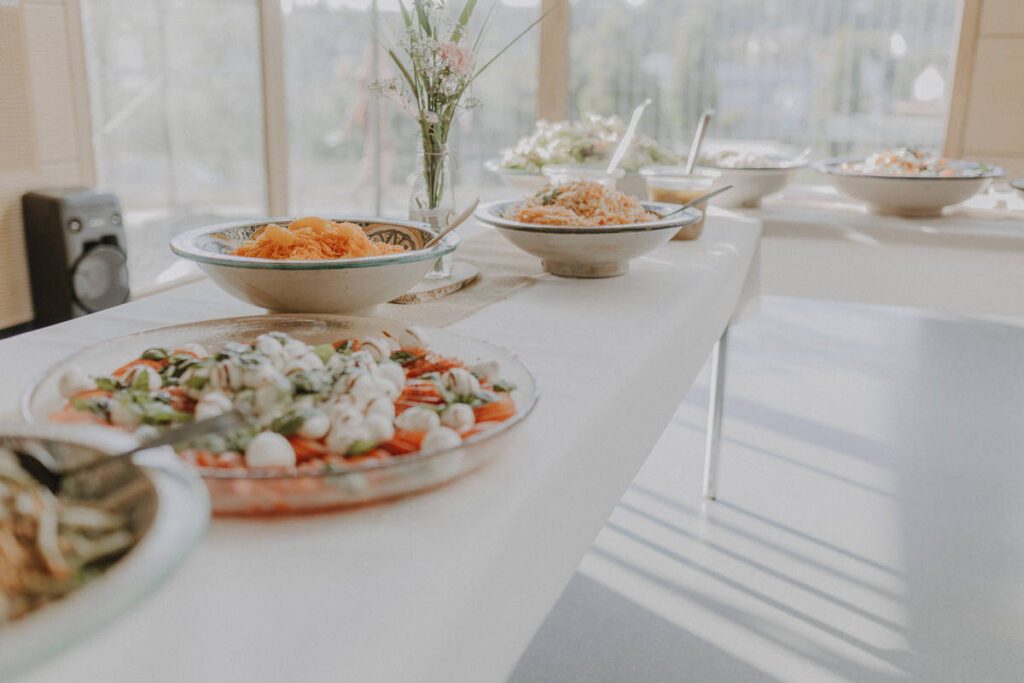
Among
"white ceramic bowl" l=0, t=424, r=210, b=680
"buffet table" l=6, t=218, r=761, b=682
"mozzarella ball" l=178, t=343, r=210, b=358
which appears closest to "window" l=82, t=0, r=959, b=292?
"buffet table" l=6, t=218, r=761, b=682

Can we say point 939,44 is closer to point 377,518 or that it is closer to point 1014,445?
point 1014,445

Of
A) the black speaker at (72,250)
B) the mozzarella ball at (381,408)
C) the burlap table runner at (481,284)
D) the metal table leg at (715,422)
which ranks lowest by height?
the metal table leg at (715,422)

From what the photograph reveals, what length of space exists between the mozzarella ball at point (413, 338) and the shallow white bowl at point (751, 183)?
148cm

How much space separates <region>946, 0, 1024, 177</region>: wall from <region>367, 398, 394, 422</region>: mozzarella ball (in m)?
4.35

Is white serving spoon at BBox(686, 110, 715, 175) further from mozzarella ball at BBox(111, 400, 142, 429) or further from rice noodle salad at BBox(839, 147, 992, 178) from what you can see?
mozzarella ball at BBox(111, 400, 142, 429)

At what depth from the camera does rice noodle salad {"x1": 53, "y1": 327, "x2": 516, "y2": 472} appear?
57 centimetres

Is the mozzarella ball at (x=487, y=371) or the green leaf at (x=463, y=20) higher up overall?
the green leaf at (x=463, y=20)

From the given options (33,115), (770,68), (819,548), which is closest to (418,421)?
(819,548)

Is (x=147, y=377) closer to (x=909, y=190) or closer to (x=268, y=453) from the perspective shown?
(x=268, y=453)

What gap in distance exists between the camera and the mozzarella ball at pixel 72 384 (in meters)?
0.64

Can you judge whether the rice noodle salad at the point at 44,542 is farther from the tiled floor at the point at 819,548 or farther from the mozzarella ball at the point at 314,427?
the tiled floor at the point at 819,548

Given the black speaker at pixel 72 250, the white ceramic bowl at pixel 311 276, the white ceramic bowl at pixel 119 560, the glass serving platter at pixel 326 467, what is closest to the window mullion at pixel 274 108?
the black speaker at pixel 72 250

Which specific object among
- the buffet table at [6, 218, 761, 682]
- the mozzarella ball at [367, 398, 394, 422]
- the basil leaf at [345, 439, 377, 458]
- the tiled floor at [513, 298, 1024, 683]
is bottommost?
the tiled floor at [513, 298, 1024, 683]

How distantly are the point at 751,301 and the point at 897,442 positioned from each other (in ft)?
3.04
